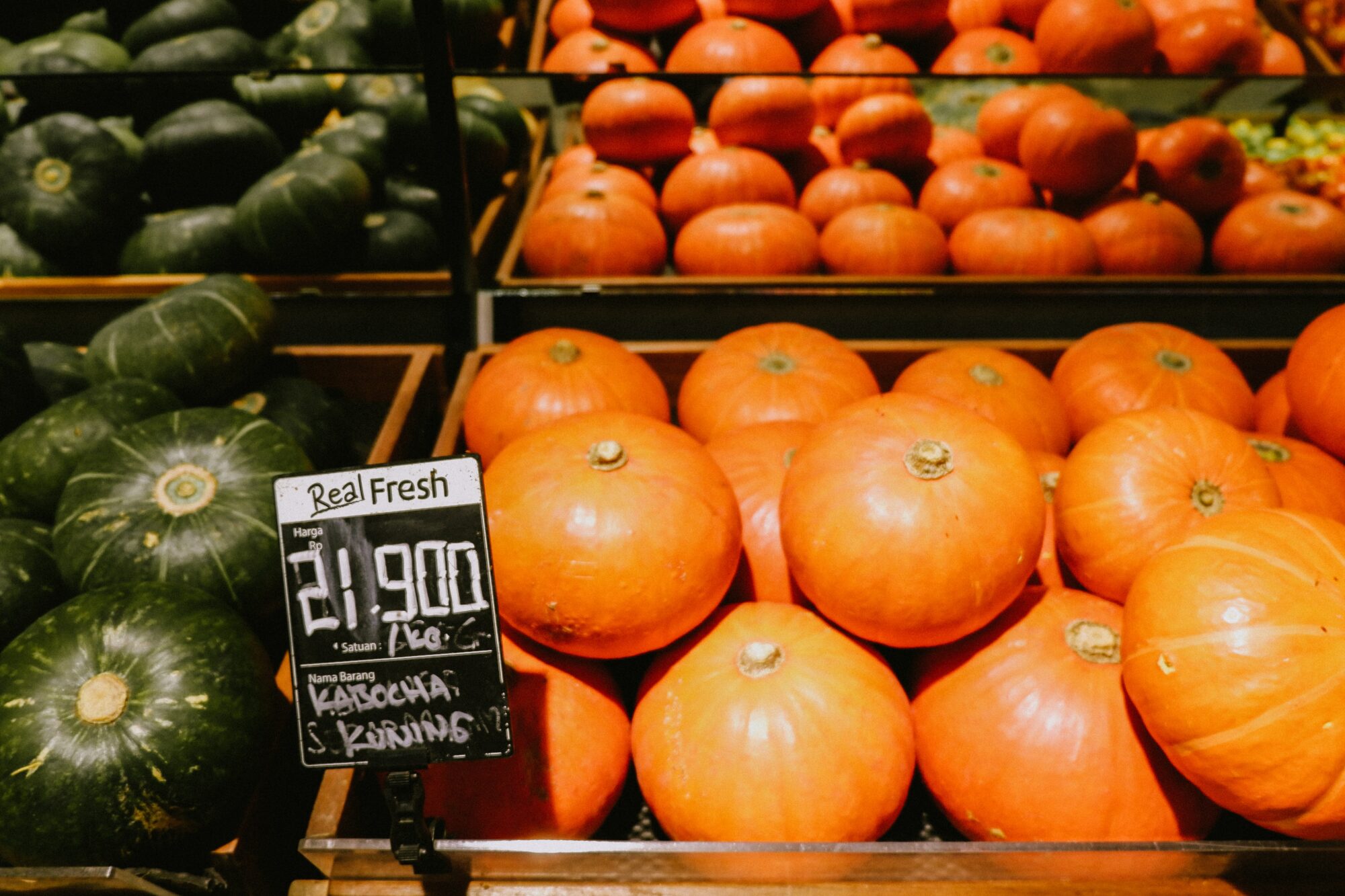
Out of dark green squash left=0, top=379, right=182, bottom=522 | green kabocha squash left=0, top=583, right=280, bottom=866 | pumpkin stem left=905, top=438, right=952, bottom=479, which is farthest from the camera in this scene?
dark green squash left=0, top=379, right=182, bottom=522

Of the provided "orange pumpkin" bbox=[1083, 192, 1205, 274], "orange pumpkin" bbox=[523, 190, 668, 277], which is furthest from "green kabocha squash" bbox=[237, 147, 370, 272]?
"orange pumpkin" bbox=[1083, 192, 1205, 274]

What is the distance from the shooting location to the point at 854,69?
2.71m

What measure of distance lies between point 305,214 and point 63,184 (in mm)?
777

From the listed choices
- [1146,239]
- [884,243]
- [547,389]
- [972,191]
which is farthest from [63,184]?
[1146,239]

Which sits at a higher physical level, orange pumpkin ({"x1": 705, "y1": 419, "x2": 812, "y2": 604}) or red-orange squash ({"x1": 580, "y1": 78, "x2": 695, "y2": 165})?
red-orange squash ({"x1": 580, "y1": 78, "x2": 695, "y2": 165})

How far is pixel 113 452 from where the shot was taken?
4.76 ft

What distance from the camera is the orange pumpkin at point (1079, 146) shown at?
253 cm

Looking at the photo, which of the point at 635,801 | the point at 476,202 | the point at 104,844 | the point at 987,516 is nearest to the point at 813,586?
the point at 987,516

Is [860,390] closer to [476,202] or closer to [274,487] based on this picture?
[274,487]

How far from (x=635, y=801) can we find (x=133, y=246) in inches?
89.4

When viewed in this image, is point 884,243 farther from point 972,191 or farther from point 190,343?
point 190,343

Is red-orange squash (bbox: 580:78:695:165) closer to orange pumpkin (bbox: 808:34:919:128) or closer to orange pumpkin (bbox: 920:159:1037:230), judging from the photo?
orange pumpkin (bbox: 808:34:919:128)

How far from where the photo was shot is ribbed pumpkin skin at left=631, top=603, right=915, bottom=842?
41.6 inches

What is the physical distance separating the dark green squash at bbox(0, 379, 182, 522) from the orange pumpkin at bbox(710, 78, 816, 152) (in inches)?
79.9
